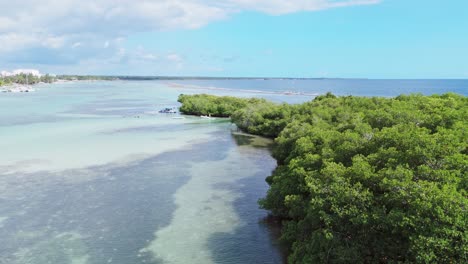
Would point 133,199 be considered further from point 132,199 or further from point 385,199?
point 385,199

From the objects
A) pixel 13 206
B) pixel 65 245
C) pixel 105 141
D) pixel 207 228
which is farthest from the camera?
pixel 105 141

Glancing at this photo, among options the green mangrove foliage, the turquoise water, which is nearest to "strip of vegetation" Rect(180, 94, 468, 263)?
the turquoise water

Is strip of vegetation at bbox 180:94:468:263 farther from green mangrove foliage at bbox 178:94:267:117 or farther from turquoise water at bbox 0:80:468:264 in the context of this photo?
green mangrove foliage at bbox 178:94:267:117

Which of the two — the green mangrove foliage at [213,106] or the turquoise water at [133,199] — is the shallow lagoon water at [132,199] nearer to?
the turquoise water at [133,199]

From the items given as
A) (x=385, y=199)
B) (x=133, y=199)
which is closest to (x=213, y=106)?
(x=133, y=199)

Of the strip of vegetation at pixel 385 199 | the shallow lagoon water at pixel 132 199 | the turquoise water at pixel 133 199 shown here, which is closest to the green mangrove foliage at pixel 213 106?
the turquoise water at pixel 133 199

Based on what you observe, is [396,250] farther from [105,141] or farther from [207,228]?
[105,141]

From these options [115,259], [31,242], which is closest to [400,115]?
[115,259]

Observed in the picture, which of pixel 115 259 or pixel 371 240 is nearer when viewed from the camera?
pixel 371 240
